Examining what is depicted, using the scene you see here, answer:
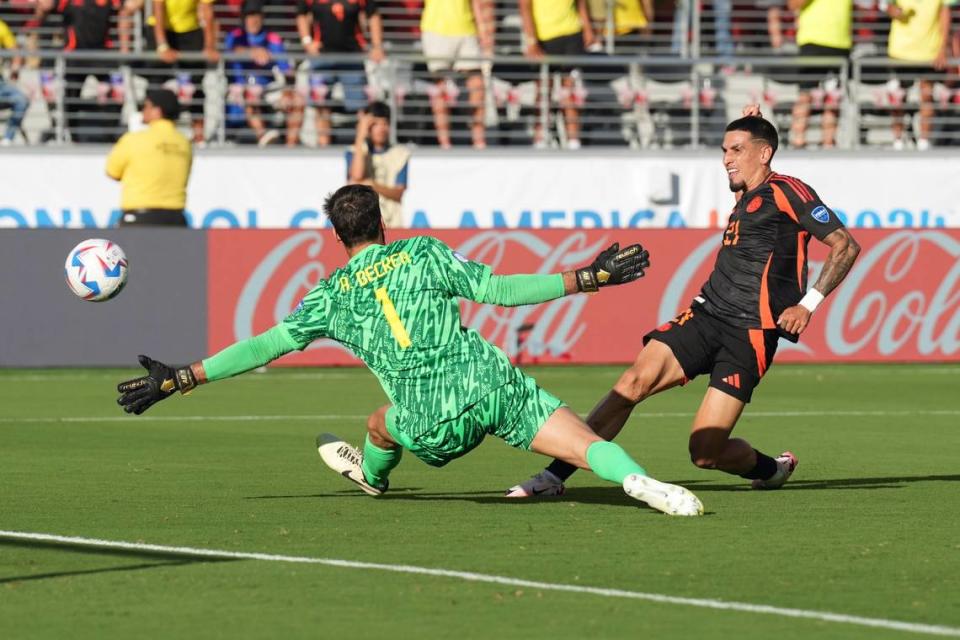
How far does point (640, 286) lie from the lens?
65.9 ft

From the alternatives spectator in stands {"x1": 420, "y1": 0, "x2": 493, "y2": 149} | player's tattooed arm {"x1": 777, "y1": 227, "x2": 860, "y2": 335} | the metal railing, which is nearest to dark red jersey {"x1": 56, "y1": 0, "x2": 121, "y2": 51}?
the metal railing

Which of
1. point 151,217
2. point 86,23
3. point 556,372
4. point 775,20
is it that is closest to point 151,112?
point 151,217

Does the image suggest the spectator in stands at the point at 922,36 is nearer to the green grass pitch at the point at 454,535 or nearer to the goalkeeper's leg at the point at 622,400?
the green grass pitch at the point at 454,535

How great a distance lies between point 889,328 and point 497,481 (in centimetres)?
1087

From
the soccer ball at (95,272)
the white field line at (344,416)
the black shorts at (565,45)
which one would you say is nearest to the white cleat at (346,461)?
the soccer ball at (95,272)

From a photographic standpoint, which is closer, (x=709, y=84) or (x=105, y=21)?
(x=105, y=21)

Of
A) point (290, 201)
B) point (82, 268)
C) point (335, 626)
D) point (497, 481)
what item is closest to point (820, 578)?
point (335, 626)

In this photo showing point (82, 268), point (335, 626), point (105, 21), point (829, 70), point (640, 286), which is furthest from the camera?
point (829, 70)

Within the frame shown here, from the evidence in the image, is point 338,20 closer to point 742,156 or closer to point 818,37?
point 818,37

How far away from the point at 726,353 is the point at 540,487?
121 cm

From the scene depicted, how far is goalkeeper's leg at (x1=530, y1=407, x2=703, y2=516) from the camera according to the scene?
842 cm

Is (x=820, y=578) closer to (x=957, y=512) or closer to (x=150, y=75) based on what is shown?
(x=957, y=512)

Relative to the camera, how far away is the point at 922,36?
24.5 meters

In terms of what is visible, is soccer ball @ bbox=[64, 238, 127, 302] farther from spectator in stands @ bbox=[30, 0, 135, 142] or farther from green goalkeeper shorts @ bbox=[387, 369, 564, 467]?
spectator in stands @ bbox=[30, 0, 135, 142]
